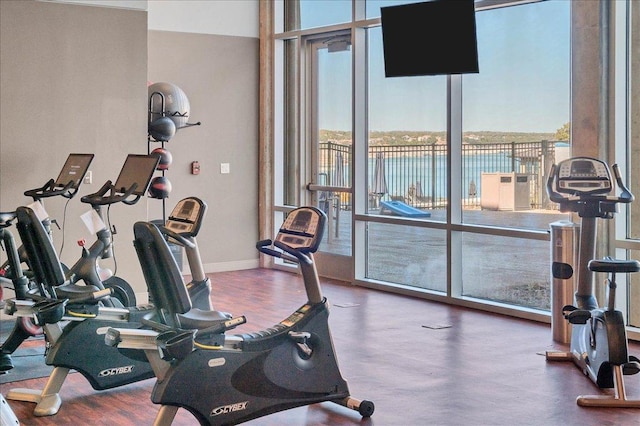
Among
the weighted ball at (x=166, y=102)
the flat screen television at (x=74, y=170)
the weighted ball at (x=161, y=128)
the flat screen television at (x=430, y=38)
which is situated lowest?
the flat screen television at (x=74, y=170)

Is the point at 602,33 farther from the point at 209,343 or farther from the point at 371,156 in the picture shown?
the point at 209,343

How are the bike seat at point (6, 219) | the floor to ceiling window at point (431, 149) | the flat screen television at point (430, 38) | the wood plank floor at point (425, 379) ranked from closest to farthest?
the wood plank floor at point (425, 379) → the bike seat at point (6, 219) → the floor to ceiling window at point (431, 149) → the flat screen television at point (430, 38)

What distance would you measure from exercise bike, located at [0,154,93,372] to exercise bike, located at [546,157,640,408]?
126 inches

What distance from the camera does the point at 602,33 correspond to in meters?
6.46

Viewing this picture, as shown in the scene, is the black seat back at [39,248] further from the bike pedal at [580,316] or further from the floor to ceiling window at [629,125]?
the floor to ceiling window at [629,125]

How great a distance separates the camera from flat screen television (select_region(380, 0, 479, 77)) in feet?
24.6

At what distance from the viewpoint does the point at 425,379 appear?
5375 mm

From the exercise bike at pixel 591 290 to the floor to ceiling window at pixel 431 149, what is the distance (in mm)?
1348

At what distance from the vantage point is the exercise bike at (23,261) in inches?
201

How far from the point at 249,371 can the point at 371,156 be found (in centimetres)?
497

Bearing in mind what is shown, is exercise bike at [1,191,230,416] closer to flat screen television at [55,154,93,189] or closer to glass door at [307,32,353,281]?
flat screen television at [55,154,93,189]

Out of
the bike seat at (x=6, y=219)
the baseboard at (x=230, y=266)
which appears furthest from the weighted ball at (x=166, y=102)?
the bike seat at (x=6, y=219)

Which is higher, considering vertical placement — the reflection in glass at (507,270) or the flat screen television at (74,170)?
the flat screen television at (74,170)

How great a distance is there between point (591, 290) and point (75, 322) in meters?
3.19
